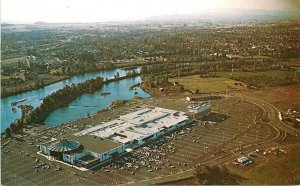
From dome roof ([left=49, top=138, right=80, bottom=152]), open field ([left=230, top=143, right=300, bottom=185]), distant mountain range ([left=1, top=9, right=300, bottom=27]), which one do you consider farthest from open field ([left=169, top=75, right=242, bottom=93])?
dome roof ([left=49, top=138, right=80, bottom=152])

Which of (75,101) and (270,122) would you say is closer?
(270,122)

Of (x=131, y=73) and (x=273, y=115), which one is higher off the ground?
(x=131, y=73)

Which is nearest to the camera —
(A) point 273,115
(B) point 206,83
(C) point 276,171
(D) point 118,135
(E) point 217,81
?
(C) point 276,171

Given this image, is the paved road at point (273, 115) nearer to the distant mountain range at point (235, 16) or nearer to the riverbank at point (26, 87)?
the distant mountain range at point (235, 16)

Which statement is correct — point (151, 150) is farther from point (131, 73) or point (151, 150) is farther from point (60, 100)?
point (131, 73)

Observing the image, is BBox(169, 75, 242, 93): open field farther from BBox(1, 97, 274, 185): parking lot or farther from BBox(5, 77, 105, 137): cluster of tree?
BBox(5, 77, 105, 137): cluster of tree

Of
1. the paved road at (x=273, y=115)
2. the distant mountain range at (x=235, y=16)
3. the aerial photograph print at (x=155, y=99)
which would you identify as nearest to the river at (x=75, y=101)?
the aerial photograph print at (x=155, y=99)

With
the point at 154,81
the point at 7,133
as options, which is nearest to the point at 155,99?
the point at 154,81
